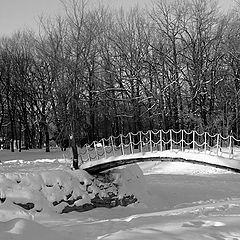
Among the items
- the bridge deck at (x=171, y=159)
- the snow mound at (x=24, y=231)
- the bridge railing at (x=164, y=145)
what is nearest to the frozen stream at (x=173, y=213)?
the snow mound at (x=24, y=231)

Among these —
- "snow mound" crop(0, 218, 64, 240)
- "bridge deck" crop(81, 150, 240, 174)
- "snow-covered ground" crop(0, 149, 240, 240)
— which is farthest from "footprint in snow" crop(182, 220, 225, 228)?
"bridge deck" crop(81, 150, 240, 174)

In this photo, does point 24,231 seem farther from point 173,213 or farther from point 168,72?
point 168,72

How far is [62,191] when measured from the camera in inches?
546

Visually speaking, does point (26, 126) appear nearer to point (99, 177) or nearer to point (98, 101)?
point (98, 101)

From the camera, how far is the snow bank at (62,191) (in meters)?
12.6

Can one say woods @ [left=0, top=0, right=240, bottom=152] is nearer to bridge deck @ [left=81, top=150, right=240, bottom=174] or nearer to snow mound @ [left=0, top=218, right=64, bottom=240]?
bridge deck @ [left=81, top=150, right=240, bottom=174]

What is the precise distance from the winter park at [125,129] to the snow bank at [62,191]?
4 centimetres

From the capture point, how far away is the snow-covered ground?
725 cm

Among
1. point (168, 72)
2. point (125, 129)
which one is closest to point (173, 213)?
point (168, 72)

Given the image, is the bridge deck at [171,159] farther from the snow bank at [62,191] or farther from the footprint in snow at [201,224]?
the footprint in snow at [201,224]

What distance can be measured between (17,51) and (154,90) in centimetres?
1656

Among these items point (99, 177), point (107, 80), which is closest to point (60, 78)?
point (99, 177)

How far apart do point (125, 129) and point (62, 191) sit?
27442mm

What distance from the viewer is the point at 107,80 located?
3238cm
